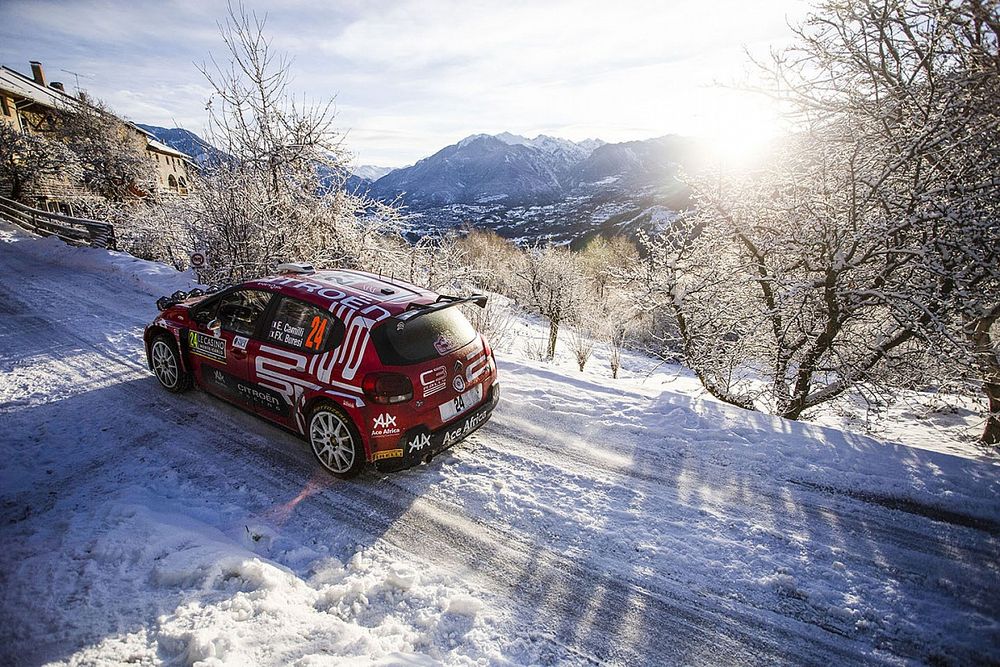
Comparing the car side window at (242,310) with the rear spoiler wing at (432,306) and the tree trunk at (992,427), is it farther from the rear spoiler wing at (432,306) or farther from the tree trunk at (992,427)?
the tree trunk at (992,427)

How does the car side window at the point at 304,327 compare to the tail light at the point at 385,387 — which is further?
the car side window at the point at 304,327

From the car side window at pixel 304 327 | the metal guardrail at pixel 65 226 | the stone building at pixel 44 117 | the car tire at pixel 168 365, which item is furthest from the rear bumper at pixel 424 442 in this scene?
the stone building at pixel 44 117

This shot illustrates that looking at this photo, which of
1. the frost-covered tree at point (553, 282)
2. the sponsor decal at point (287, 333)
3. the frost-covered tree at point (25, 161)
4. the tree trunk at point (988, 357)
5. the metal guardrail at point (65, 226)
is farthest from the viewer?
the frost-covered tree at point (553, 282)

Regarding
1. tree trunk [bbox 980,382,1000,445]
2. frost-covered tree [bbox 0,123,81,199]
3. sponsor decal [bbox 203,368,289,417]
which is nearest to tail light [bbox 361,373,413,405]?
sponsor decal [bbox 203,368,289,417]

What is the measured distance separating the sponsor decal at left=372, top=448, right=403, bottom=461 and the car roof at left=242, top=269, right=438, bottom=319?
1233 mm

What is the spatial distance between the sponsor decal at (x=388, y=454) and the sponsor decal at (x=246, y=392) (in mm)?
1252

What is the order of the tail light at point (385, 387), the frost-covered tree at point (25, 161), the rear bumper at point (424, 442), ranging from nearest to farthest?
the tail light at point (385, 387) < the rear bumper at point (424, 442) < the frost-covered tree at point (25, 161)

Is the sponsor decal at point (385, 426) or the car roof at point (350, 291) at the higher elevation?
the car roof at point (350, 291)

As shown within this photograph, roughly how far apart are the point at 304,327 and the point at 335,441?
3.90ft

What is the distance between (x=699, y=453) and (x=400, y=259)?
40.3 feet

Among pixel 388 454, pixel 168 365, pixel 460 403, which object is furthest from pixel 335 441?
pixel 168 365

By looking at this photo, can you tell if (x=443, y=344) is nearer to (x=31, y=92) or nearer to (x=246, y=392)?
(x=246, y=392)

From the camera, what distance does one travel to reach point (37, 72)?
40562 millimetres

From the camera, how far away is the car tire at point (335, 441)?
403 centimetres
